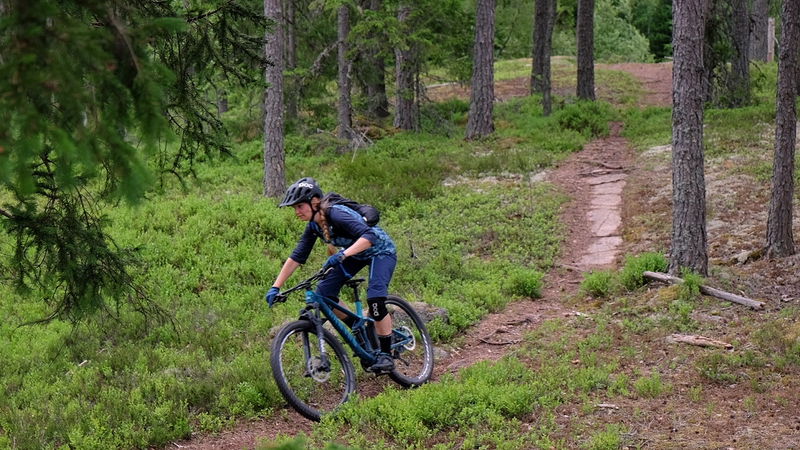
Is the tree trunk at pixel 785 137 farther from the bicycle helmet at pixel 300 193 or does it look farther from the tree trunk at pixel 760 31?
the tree trunk at pixel 760 31

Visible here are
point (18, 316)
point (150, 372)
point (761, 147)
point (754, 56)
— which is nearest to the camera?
point (150, 372)

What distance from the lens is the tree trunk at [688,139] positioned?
31.7 ft

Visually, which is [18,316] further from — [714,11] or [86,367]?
[714,11]

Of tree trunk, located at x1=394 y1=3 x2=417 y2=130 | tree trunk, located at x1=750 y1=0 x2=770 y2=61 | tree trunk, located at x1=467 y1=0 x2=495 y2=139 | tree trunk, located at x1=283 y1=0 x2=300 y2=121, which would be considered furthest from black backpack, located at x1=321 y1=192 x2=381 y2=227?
tree trunk, located at x1=750 y1=0 x2=770 y2=61

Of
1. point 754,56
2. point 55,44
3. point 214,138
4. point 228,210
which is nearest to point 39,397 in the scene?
point 214,138

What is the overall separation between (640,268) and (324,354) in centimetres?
556

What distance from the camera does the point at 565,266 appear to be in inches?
482

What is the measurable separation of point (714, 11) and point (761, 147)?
3761 millimetres

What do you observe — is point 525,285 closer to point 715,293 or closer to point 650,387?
point 715,293

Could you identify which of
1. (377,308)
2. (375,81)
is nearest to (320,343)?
(377,308)

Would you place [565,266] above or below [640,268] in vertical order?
below

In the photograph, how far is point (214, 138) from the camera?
7.62 m

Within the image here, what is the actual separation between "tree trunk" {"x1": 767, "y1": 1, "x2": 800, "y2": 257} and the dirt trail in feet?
8.47

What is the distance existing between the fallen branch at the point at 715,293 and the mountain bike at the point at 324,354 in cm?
388
